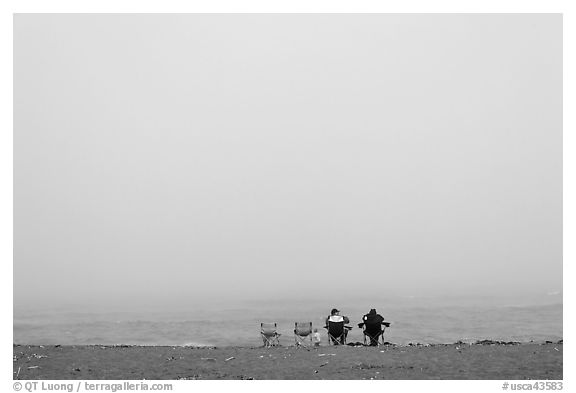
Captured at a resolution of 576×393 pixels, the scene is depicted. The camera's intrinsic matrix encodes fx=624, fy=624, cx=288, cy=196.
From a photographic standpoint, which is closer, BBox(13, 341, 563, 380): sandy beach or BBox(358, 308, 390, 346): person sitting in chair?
BBox(13, 341, 563, 380): sandy beach

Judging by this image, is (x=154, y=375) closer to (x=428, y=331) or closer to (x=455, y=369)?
(x=455, y=369)

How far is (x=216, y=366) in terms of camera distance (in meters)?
13.3

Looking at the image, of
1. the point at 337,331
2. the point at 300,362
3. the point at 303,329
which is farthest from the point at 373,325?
the point at 300,362

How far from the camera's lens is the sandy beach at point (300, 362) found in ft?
40.5

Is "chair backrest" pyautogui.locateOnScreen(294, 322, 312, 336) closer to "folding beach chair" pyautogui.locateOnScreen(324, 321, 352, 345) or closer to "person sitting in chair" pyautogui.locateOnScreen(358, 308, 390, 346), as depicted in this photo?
"folding beach chair" pyautogui.locateOnScreen(324, 321, 352, 345)

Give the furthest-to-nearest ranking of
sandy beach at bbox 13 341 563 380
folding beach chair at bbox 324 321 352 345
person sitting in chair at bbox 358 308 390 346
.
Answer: folding beach chair at bbox 324 321 352 345 < person sitting in chair at bbox 358 308 390 346 < sandy beach at bbox 13 341 563 380

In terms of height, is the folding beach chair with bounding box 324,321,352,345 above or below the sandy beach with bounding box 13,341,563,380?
above

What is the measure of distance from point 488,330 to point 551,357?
1687 centimetres

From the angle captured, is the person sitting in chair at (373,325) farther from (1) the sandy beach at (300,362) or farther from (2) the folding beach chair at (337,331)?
(1) the sandy beach at (300,362)

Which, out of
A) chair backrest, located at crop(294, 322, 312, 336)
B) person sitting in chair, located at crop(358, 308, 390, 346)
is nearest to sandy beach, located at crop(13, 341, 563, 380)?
person sitting in chair, located at crop(358, 308, 390, 346)

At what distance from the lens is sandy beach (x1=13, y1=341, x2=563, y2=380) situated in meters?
12.4

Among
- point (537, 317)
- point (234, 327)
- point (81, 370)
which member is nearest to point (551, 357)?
point (81, 370)
